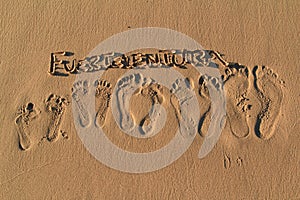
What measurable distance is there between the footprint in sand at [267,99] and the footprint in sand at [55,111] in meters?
3.08

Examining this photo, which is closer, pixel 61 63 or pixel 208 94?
pixel 208 94

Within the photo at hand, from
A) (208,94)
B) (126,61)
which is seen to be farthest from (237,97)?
(126,61)

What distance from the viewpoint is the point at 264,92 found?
18.0 ft

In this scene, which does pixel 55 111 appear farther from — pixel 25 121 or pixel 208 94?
pixel 208 94

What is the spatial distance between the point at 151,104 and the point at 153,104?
32mm

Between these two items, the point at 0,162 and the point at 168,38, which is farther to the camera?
the point at 168,38

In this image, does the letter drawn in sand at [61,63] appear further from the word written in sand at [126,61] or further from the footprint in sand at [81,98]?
the footprint in sand at [81,98]

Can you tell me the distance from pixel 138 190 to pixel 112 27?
269 cm

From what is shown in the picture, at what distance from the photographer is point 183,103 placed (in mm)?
5484

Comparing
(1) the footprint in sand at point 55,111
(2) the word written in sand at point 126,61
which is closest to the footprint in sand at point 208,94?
(2) the word written in sand at point 126,61

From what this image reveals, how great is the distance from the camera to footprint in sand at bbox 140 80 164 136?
5.42m

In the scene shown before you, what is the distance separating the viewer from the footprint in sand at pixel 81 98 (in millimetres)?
5461

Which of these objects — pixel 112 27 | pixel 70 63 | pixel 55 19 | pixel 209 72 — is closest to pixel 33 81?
pixel 70 63

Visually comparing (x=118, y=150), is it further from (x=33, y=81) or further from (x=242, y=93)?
(x=242, y=93)
